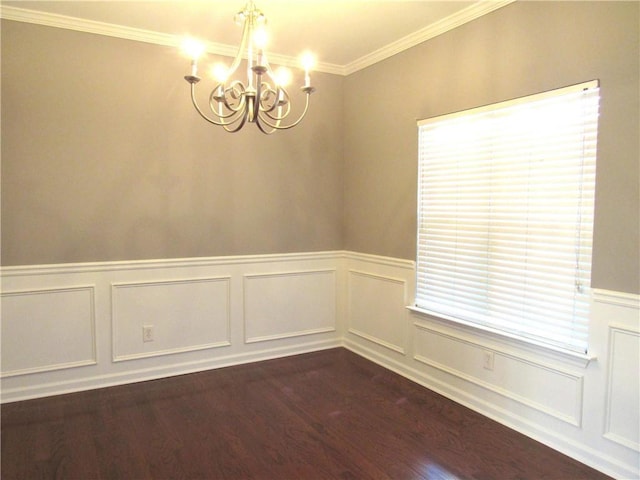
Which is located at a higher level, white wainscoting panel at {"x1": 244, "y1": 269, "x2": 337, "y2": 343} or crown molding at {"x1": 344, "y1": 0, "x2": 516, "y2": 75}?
crown molding at {"x1": 344, "y1": 0, "x2": 516, "y2": 75}

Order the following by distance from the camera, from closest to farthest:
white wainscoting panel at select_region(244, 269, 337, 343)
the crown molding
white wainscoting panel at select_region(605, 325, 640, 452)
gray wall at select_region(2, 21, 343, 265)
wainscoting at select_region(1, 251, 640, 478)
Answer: white wainscoting panel at select_region(605, 325, 640, 452) → wainscoting at select_region(1, 251, 640, 478) → the crown molding → gray wall at select_region(2, 21, 343, 265) → white wainscoting panel at select_region(244, 269, 337, 343)

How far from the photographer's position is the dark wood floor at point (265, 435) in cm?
A: 230

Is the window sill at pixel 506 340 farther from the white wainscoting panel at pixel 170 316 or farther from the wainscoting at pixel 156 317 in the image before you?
the white wainscoting panel at pixel 170 316

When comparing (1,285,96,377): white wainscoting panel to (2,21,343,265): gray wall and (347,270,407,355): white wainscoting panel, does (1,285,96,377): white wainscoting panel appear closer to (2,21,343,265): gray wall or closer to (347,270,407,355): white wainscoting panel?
(2,21,343,265): gray wall

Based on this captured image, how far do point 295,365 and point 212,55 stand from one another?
263 cm

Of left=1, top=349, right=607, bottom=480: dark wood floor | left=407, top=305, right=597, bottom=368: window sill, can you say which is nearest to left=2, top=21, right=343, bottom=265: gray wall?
left=1, top=349, right=607, bottom=480: dark wood floor

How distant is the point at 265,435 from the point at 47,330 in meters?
1.75

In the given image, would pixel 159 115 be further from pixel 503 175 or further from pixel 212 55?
pixel 503 175

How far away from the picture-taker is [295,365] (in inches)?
148

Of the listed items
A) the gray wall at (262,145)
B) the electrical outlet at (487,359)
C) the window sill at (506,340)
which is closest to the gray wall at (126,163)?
the gray wall at (262,145)

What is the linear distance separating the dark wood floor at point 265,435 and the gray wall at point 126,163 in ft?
3.47

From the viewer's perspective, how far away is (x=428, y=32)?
3.18 meters

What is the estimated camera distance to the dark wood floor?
230 cm

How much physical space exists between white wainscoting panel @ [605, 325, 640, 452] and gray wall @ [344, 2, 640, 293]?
250 mm
